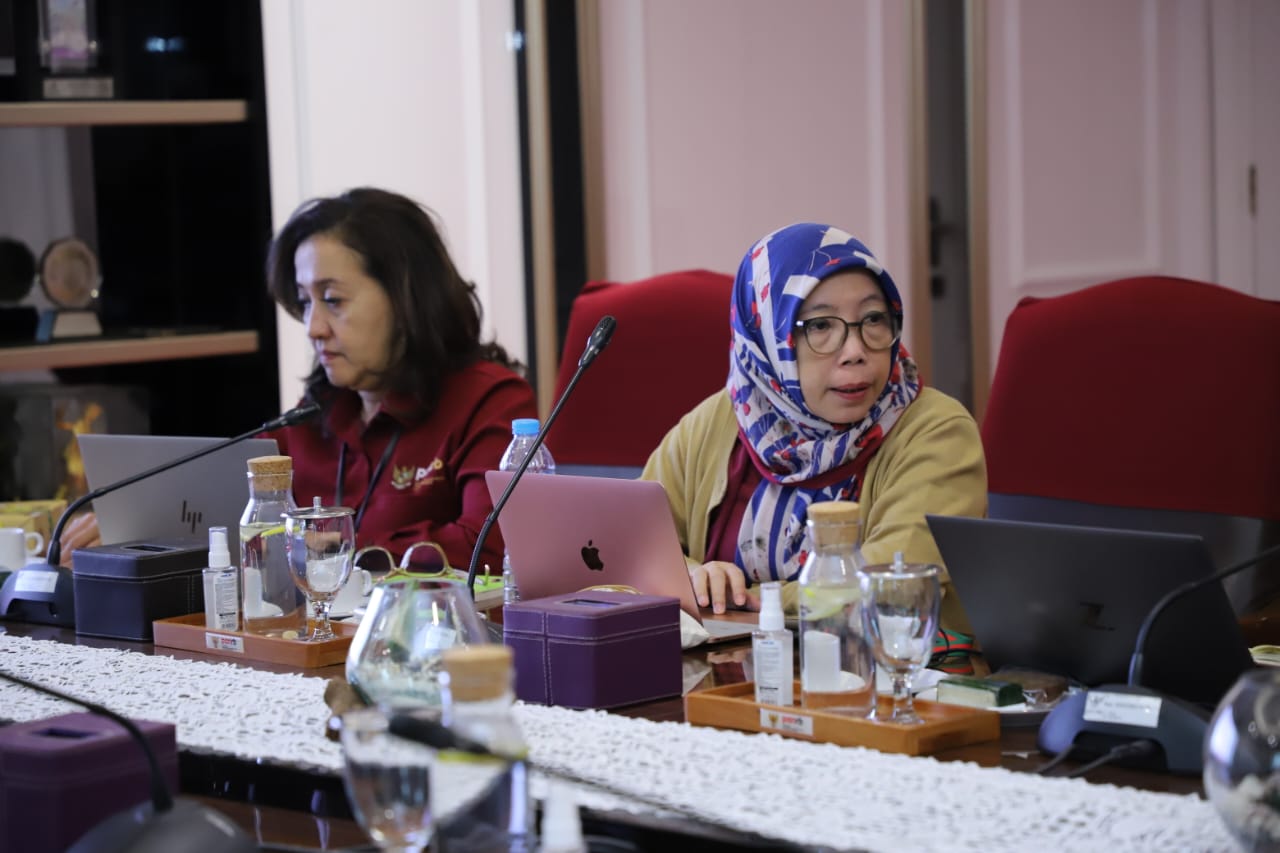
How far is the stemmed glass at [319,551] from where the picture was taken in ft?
5.68

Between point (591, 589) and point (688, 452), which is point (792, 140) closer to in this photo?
point (688, 452)

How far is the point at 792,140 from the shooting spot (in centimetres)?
401

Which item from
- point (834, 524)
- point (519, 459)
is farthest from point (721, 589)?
point (834, 524)

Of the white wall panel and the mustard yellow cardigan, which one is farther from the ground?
the white wall panel

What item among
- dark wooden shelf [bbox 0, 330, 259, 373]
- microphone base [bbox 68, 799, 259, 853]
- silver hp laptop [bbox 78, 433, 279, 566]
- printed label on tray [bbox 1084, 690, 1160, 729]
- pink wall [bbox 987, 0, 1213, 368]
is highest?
pink wall [bbox 987, 0, 1213, 368]

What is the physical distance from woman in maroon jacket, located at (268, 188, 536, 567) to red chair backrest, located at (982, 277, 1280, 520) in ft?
2.77

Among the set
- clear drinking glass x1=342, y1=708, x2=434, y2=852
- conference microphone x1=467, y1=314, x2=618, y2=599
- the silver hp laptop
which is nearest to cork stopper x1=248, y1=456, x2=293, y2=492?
the silver hp laptop

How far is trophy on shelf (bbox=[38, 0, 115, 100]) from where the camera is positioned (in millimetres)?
3051

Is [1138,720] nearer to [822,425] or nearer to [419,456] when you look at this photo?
[822,425]

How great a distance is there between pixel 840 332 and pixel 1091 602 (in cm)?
80

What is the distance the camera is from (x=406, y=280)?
107 inches

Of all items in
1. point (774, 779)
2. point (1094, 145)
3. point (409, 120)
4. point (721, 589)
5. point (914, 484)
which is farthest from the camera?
point (1094, 145)

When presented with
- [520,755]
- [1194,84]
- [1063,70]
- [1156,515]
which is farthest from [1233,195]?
[520,755]

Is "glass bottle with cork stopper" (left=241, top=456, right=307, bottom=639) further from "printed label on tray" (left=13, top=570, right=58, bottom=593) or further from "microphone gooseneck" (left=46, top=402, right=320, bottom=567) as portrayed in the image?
"printed label on tray" (left=13, top=570, right=58, bottom=593)
